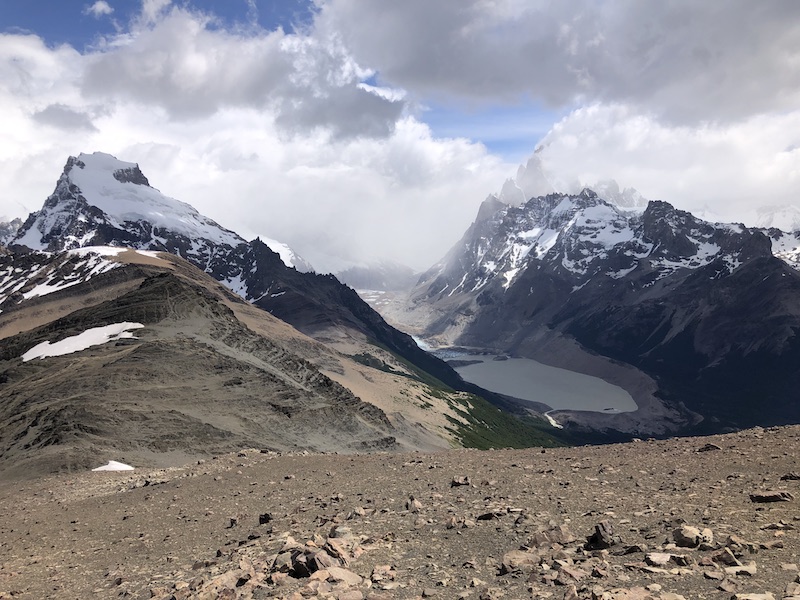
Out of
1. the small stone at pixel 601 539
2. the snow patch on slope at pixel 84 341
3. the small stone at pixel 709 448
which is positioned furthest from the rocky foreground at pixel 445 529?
the snow patch on slope at pixel 84 341

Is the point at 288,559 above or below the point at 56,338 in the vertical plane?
below

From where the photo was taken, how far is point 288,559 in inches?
729

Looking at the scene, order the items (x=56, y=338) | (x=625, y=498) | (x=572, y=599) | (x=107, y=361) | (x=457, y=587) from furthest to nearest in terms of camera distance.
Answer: (x=56, y=338) → (x=107, y=361) → (x=625, y=498) → (x=457, y=587) → (x=572, y=599)

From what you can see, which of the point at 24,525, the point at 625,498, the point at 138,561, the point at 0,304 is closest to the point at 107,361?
the point at 24,525

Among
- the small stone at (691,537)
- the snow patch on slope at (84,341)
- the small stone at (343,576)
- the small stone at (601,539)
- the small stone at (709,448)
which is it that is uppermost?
the snow patch on slope at (84,341)

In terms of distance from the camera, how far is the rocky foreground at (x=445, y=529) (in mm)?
15859

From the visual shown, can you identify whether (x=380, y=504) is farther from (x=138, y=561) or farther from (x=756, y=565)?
(x=756, y=565)

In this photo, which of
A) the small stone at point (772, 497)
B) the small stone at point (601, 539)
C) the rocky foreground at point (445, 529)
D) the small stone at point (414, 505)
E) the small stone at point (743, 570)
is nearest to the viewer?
the small stone at point (743, 570)

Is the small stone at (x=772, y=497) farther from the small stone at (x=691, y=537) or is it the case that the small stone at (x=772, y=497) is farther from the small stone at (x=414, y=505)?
the small stone at (x=414, y=505)

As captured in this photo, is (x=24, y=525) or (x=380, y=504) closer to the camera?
(x=380, y=504)

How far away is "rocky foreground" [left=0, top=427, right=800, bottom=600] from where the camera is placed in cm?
1586

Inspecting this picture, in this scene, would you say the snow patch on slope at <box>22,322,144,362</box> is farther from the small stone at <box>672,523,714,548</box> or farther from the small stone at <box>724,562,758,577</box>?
the small stone at <box>724,562,758,577</box>

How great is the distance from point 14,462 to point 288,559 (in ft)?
140

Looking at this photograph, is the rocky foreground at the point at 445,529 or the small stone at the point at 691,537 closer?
the rocky foreground at the point at 445,529
